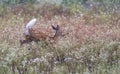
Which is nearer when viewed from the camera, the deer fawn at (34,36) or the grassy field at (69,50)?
the grassy field at (69,50)

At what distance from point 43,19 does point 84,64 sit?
11.0 ft

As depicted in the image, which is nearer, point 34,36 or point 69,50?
point 69,50

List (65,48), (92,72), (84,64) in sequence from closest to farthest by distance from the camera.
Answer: (92,72)
(84,64)
(65,48)

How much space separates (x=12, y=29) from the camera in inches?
296

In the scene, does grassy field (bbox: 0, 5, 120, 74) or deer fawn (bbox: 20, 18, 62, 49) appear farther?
deer fawn (bbox: 20, 18, 62, 49)

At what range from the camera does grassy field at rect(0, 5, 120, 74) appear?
5217 mm

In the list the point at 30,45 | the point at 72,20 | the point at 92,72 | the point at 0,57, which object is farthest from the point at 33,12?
the point at 92,72

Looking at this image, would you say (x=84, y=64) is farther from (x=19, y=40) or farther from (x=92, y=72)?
(x=19, y=40)

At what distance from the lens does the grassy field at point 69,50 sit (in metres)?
5.22

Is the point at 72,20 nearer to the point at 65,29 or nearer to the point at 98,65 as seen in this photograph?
the point at 65,29

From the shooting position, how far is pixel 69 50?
5.93m

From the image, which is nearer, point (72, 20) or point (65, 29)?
point (65, 29)

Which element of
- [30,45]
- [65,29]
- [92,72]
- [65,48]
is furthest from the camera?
[65,29]

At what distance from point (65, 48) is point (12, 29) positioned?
1.90 metres
